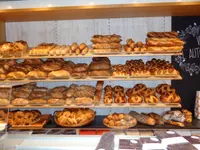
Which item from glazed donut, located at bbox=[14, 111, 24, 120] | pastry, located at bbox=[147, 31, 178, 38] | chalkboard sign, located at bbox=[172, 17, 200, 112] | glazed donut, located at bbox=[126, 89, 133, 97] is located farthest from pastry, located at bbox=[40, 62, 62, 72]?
chalkboard sign, located at bbox=[172, 17, 200, 112]

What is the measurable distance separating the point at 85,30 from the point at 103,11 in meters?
0.67

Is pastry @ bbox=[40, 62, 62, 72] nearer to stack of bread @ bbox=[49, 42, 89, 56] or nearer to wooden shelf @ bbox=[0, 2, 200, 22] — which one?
stack of bread @ bbox=[49, 42, 89, 56]

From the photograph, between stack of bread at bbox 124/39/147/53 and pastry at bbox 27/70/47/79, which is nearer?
stack of bread at bbox 124/39/147/53

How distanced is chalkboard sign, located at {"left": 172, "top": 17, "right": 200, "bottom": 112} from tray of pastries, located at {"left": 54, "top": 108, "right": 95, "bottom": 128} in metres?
1.51

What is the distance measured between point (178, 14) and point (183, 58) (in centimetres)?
66

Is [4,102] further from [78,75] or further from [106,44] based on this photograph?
[106,44]

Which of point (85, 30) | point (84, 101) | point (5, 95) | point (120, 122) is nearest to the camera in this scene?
point (5, 95)

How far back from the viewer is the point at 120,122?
3141mm

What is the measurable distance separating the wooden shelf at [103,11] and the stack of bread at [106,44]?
35 centimetres

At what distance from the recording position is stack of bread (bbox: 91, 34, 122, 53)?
3219 mm

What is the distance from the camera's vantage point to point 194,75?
12.0 ft

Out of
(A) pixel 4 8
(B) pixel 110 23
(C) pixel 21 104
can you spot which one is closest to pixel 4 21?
(A) pixel 4 8

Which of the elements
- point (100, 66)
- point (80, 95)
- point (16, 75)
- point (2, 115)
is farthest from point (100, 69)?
point (2, 115)

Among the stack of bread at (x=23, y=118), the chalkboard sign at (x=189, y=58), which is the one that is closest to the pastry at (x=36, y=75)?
the stack of bread at (x=23, y=118)
